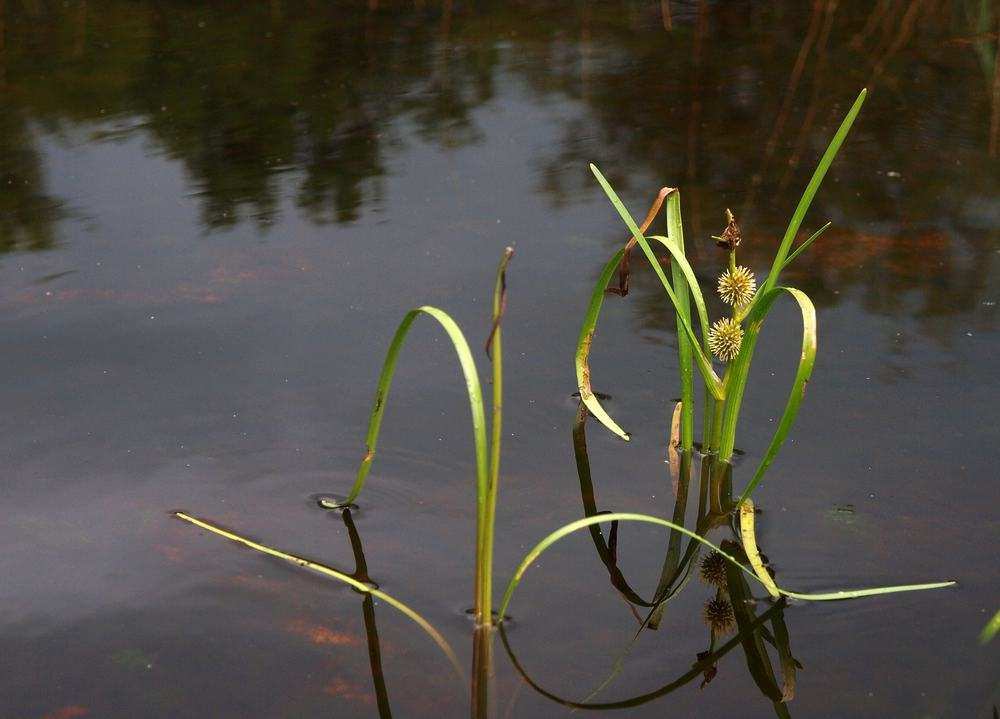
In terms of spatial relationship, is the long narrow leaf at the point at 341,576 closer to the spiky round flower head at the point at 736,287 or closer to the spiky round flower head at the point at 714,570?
the spiky round flower head at the point at 714,570

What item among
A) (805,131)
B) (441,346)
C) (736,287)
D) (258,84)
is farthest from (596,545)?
(258,84)

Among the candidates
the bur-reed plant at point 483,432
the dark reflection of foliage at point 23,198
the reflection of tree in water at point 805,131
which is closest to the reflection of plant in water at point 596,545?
the bur-reed plant at point 483,432

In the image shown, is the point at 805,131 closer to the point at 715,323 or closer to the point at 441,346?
the point at 441,346

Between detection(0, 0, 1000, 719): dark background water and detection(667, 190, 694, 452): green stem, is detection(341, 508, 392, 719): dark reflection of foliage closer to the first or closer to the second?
detection(0, 0, 1000, 719): dark background water

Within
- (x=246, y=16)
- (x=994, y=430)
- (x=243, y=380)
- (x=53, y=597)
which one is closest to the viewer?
(x=53, y=597)

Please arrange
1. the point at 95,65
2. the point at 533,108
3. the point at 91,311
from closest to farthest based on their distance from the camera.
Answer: the point at 91,311
the point at 533,108
the point at 95,65

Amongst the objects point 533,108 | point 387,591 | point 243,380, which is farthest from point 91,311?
point 533,108

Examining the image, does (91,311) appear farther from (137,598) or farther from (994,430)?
(994,430)
